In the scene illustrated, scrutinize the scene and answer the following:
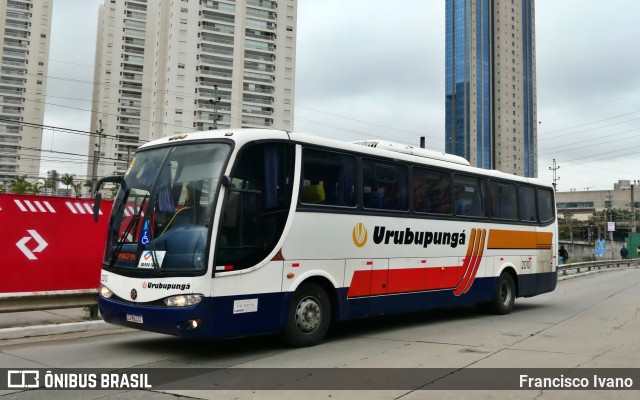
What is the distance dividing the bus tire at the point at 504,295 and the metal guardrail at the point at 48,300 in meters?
8.78

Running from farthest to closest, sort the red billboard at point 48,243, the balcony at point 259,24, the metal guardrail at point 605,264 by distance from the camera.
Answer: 1. the balcony at point 259,24
2. the metal guardrail at point 605,264
3. the red billboard at point 48,243

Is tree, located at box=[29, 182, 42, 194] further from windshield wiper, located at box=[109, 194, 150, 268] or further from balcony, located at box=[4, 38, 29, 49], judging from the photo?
windshield wiper, located at box=[109, 194, 150, 268]

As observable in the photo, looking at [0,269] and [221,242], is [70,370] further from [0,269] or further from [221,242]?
[0,269]

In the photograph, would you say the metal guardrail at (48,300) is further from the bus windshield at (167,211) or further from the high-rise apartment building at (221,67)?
the high-rise apartment building at (221,67)

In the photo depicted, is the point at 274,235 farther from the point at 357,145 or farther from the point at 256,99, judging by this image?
the point at 256,99

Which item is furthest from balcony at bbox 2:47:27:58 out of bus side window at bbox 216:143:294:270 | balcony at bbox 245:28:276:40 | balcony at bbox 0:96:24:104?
bus side window at bbox 216:143:294:270

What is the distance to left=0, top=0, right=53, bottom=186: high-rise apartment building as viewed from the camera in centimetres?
12519

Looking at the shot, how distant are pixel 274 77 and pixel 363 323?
102206 millimetres

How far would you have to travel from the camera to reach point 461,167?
12195mm

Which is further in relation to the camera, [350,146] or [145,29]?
[145,29]

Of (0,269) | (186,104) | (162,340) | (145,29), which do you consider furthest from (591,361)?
(145,29)

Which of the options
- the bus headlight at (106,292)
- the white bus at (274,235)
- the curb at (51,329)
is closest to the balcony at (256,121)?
the white bus at (274,235)

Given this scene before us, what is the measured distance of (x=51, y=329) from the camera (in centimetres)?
945

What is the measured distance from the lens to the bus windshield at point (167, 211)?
728 centimetres
